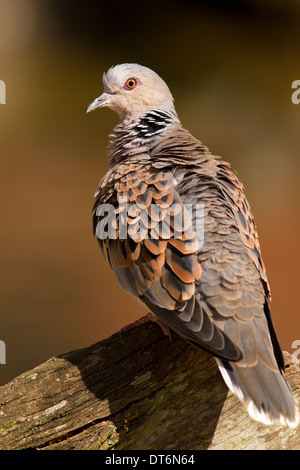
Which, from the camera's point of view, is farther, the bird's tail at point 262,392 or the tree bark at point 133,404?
the tree bark at point 133,404

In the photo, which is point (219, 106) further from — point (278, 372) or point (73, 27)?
point (278, 372)

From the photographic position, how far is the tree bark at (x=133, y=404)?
2461 mm

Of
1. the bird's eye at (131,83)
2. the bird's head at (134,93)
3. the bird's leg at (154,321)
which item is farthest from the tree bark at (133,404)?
the bird's eye at (131,83)

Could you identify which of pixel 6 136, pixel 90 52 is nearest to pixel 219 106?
pixel 90 52

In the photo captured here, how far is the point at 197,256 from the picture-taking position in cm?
255

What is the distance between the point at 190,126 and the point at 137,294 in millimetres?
4546

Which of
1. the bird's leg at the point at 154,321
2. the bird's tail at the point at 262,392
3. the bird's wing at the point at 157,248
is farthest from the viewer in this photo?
the bird's leg at the point at 154,321

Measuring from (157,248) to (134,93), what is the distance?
1.39m

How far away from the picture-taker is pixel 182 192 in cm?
284

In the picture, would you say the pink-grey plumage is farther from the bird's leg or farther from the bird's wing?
the bird's leg

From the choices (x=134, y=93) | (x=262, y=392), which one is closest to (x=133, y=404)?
(x=262, y=392)

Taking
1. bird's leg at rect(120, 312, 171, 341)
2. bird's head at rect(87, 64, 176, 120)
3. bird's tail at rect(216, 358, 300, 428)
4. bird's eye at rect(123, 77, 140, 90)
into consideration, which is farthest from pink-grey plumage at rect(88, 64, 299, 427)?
bird's eye at rect(123, 77, 140, 90)

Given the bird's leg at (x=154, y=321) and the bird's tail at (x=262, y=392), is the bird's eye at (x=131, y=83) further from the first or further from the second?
the bird's tail at (x=262, y=392)

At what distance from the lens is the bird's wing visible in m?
2.38
